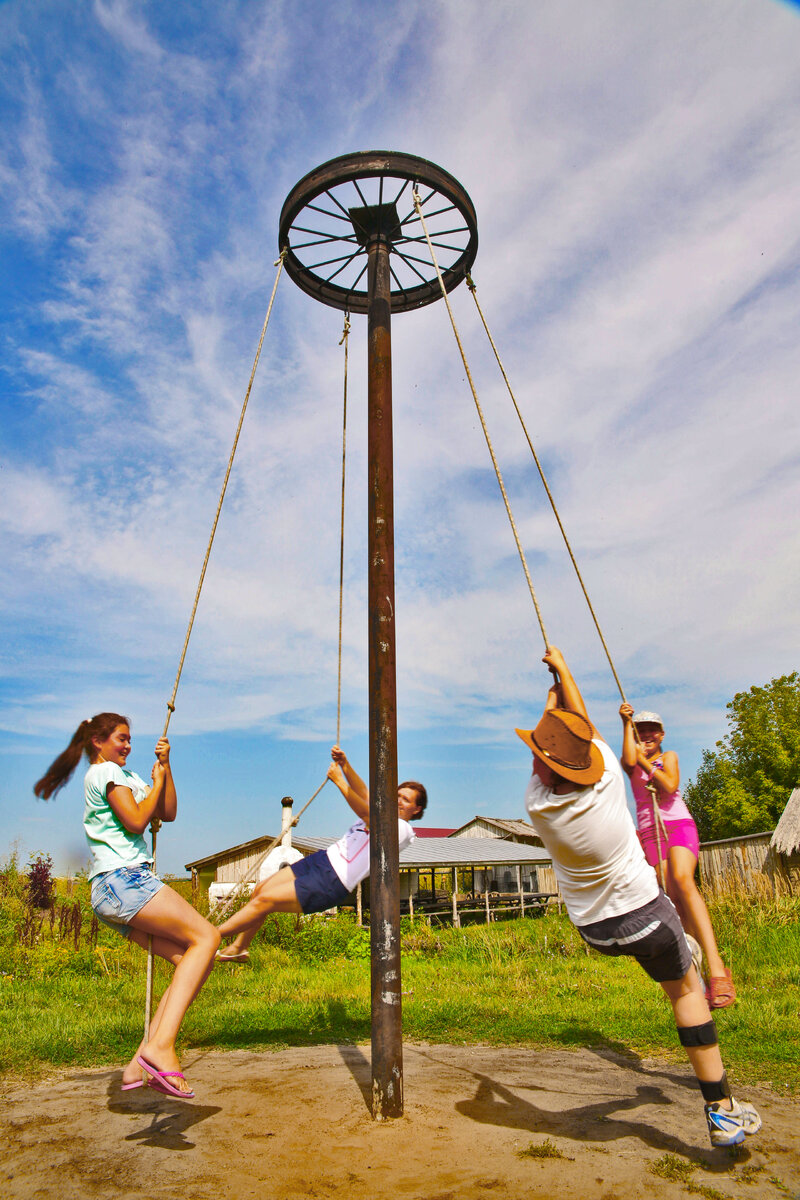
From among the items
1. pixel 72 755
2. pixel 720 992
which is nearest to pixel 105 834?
pixel 72 755

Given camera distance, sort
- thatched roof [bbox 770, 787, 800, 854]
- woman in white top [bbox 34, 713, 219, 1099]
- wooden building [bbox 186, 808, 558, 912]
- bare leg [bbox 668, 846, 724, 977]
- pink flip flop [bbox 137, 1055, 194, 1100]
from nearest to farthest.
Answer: pink flip flop [bbox 137, 1055, 194, 1100] < woman in white top [bbox 34, 713, 219, 1099] < bare leg [bbox 668, 846, 724, 977] < thatched roof [bbox 770, 787, 800, 854] < wooden building [bbox 186, 808, 558, 912]

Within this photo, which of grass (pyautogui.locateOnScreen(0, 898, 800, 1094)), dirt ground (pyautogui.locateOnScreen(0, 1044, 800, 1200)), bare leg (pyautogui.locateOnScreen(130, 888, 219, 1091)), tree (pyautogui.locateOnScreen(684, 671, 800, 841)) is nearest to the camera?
dirt ground (pyautogui.locateOnScreen(0, 1044, 800, 1200))

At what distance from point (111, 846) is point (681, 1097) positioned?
12.5 feet

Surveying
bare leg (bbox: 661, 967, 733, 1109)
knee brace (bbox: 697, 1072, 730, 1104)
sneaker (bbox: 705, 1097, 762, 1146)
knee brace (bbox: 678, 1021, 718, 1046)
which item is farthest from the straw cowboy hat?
sneaker (bbox: 705, 1097, 762, 1146)

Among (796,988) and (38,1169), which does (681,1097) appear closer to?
(38,1169)

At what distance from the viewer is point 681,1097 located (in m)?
4.70

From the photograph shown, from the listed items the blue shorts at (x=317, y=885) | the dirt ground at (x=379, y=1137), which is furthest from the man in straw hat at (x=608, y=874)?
the blue shorts at (x=317, y=885)

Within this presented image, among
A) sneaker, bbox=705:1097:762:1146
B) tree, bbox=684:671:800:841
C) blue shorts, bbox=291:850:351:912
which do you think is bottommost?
sneaker, bbox=705:1097:762:1146

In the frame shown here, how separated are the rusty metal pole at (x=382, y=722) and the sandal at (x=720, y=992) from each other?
6.40 ft

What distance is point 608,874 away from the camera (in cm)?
329

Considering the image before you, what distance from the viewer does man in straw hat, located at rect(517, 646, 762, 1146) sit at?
326 cm

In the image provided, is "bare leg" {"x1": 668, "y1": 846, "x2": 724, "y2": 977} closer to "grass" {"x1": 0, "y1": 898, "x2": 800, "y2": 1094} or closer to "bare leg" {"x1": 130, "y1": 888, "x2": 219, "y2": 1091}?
"grass" {"x1": 0, "y1": 898, "x2": 800, "y2": 1094}

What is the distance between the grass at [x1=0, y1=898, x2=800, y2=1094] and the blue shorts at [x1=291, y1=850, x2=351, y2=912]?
2.64 metres

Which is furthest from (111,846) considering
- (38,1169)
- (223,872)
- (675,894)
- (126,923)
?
(223,872)
